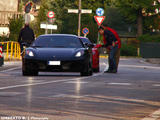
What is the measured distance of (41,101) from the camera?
12.1 meters

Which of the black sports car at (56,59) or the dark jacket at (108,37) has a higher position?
the dark jacket at (108,37)

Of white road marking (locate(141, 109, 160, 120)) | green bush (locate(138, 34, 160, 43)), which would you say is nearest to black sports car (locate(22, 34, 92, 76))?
white road marking (locate(141, 109, 160, 120))

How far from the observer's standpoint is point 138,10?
97.2 metres

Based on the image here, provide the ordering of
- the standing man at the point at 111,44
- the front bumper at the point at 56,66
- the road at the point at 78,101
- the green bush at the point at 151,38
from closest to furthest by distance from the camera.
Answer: the road at the point at 78,101, the front bumper at the point at 56,66, the standing man at the point at 111,44, the green bush at the point at 151,38

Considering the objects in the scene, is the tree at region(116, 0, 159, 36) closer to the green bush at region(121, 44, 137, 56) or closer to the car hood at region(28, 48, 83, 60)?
the green bush at region(121, 44, 137, 56)

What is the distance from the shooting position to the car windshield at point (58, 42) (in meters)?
21.8

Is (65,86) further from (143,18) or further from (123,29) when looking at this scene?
(123,29)

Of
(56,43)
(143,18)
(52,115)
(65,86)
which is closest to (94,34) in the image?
(143,18)

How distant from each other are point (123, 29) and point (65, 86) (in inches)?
3605

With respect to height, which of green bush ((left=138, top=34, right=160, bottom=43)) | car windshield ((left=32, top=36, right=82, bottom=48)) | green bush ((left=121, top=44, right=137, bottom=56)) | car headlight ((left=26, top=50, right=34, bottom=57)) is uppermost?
car windshield ((left=32, top=36, right=82, bottom=48))

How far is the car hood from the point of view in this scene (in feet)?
67.2

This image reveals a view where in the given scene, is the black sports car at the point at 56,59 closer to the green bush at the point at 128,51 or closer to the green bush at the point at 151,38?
the green bush at the point at 128,51

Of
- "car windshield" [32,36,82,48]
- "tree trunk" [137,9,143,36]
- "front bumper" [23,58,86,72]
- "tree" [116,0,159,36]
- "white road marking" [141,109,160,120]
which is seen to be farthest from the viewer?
"tree trunk" [137,9,143,36]

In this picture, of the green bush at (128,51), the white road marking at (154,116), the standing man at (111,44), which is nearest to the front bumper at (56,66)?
the standing man at (111,44)
